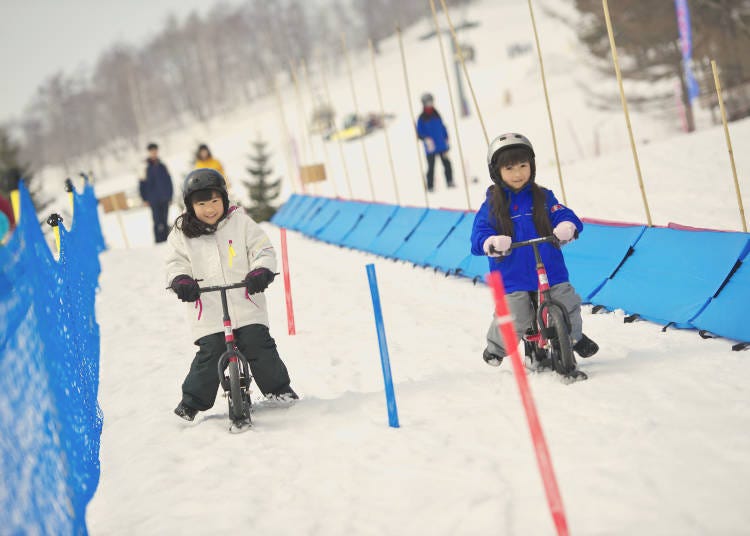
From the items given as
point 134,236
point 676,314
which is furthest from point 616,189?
point 134,236

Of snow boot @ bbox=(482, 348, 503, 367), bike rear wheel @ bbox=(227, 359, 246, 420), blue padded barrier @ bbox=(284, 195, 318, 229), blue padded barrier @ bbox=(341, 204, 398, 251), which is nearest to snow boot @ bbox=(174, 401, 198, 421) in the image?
bike rear wheel @ bbox=(227, 359, 246, 420)

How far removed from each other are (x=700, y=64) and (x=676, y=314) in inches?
731

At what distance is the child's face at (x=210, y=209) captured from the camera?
5184 millimetres

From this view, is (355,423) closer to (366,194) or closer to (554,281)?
(554,281)

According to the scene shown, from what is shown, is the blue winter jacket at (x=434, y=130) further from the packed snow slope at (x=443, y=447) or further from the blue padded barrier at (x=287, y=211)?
the packed snow slope at (x=443, y=447)

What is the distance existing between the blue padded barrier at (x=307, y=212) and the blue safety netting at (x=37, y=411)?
11.2 m

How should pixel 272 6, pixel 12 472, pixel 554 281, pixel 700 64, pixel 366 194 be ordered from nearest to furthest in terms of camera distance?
pixel 12 472 → pixel 554 281 → pixel 700 64 → pixel 366 194 → pixel 272 6

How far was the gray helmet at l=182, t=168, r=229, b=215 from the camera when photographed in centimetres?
513

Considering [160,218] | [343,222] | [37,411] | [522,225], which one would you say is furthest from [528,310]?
[160,218]

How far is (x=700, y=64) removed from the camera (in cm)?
2220

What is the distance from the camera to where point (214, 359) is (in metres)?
5.18

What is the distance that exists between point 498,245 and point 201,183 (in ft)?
6.42

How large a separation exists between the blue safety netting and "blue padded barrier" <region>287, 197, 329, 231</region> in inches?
440

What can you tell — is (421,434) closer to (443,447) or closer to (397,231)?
(443,447)
